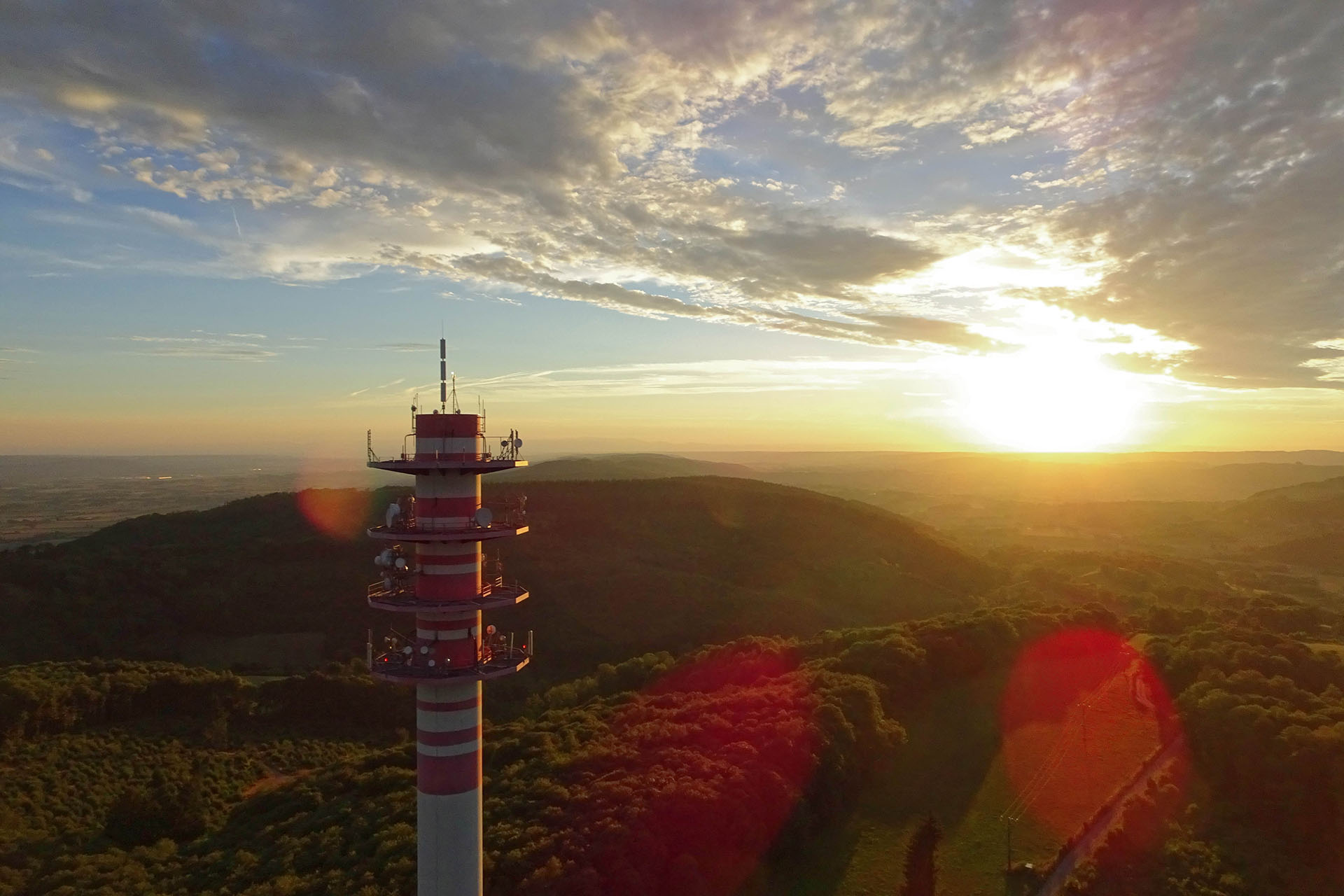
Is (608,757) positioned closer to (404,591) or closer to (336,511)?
(404,591)

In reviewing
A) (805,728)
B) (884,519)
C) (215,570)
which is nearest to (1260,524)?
(884,519)

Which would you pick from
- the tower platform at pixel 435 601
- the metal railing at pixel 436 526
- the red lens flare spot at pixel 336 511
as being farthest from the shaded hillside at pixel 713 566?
the metal railing at pixel 436 526

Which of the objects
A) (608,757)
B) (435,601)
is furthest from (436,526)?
(608,757)

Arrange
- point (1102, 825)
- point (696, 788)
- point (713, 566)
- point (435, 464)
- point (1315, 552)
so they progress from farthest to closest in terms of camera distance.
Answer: point (1315, 552)
point (713, 566)
point (1102, 825)
point (696, 788)
point (435, 464)

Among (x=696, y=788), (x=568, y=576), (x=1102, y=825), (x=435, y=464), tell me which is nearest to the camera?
(x=435, y=464)

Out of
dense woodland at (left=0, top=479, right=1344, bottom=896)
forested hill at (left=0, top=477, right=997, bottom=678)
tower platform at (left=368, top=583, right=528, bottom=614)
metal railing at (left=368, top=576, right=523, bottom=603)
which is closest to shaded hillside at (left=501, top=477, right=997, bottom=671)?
forested hill at (left=0, top=477, right=997, bottom=678)

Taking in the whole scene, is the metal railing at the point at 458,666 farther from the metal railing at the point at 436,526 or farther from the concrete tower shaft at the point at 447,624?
the metal railing at the point at 436,526
